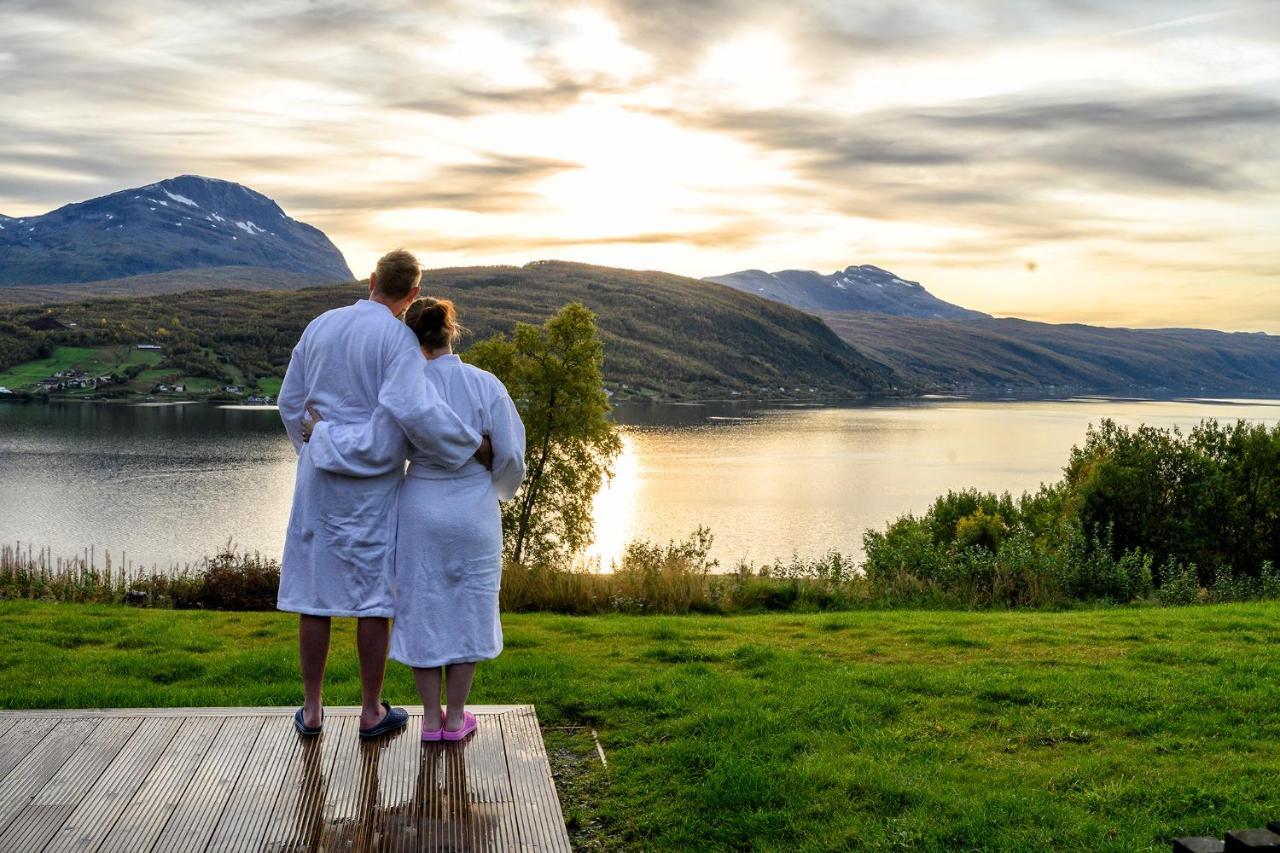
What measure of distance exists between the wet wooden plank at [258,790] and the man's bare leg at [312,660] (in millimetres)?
122

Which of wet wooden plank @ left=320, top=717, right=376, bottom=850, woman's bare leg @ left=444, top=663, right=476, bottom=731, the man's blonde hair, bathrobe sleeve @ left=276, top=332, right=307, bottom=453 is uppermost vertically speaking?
the man's blonde hair

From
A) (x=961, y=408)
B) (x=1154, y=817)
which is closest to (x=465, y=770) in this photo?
(x=1154, y=817)

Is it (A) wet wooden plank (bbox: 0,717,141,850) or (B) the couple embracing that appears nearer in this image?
(A) wet wooden plank (bbox: 0,717,141,850)

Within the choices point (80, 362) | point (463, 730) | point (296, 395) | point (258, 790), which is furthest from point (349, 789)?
point (80, 362)

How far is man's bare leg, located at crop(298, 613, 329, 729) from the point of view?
4648mm

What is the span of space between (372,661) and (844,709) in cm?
275

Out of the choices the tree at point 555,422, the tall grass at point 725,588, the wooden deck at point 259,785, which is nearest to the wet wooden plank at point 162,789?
the wooden deck at point 259,785

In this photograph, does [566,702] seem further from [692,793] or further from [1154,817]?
[1154,817]

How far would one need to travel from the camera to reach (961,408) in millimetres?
158375

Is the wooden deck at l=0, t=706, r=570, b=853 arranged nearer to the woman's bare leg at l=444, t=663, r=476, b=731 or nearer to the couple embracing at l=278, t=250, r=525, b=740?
the woman's bare leg at l=444, t=663, r=476, b=731

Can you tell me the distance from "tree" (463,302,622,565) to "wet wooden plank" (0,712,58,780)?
56.5ft

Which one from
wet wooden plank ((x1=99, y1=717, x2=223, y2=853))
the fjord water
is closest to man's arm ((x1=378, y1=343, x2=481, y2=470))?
wet wooden plank ((x1=99, y1=717, x2=223, y2=853))

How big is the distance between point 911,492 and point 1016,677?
50.5 meters

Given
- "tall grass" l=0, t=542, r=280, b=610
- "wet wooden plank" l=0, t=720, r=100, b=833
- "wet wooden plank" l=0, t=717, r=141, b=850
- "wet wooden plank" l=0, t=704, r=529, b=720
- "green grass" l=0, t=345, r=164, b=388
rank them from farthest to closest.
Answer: "green grass" l=0, t=345, r=164, b=388
"tall grass" l=0, t=542, r=280, b=610
"wet wooden plank" l=0, t=704, r=529, b=720
"wet wooden plank" l=0, t=720, r=100, b=833
"wet wooden plank" l=0, t=717, r=141, b=850
